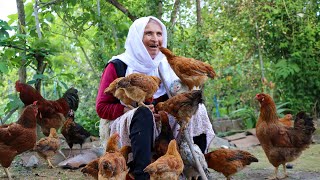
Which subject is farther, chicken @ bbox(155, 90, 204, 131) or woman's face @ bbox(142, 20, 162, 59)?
woman's face @ bbox(142, 20, 162, 59)

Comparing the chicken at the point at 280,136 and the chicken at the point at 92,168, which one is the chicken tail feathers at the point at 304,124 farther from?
the chicken at the point at 92,168

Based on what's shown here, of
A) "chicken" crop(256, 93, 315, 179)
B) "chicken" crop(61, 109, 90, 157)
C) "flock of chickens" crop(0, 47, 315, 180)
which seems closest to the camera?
"flock of chickens" crop(0, 47, 315, 180)

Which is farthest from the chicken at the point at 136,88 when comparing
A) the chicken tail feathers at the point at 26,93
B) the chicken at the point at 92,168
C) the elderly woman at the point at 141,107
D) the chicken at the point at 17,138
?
the chicken tail feathers at the point at 26,93

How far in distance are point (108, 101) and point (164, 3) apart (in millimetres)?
3370

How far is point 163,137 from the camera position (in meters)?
3.83

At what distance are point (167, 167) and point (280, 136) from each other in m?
2.04

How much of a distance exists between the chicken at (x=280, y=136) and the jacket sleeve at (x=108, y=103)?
1862 mm

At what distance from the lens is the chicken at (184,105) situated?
352cm

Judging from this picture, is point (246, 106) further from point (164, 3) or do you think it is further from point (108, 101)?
point (108, 101)

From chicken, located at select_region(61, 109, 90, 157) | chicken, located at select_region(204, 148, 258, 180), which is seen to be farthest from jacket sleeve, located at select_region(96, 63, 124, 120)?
chicken, located at select_region(61, 109, 90, 157)

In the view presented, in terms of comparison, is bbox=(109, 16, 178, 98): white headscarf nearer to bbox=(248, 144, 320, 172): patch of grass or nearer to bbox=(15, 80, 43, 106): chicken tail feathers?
bbox=(248, 144, 320, 172): patch of grass

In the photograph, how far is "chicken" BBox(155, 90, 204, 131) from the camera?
139 inches

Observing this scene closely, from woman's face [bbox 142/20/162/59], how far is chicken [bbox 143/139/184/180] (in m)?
1.13

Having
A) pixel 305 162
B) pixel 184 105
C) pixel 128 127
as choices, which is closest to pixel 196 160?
pixel 184 105
